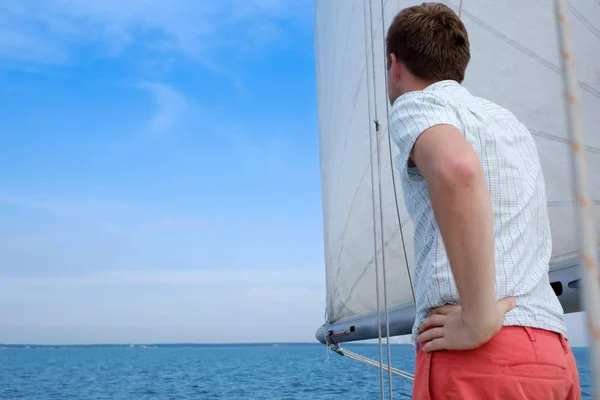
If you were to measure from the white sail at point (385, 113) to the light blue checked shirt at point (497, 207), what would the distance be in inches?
12.9

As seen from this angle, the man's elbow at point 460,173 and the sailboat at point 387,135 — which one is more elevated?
the sailboat at point 387,135

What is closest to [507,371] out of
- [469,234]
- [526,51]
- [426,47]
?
[469,234]

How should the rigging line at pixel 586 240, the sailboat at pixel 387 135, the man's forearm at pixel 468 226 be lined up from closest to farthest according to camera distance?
1. the rigging line at pixel 586 240
2. the man's forearm at pixel 468 226
3. the sailboat at pixel 387 135

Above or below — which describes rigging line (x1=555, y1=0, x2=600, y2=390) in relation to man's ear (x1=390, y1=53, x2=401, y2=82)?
below

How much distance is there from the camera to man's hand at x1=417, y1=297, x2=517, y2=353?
928 mm

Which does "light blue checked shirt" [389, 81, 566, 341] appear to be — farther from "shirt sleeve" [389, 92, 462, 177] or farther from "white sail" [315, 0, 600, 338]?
"white sail" [315, 0, 600, 338]

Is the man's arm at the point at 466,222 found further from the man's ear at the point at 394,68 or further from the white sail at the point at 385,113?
the white sail at the point at 385,113

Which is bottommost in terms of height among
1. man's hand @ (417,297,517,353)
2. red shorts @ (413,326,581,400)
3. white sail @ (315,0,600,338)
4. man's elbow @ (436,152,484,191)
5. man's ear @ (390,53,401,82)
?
red shorts @ (413,326,581,400)

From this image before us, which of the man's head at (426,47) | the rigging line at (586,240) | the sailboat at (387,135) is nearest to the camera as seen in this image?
the rigging line at (586,240)

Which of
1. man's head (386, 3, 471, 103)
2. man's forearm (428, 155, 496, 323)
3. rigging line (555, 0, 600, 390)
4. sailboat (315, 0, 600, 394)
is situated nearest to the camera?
rigging line (555, 0, 600, 390)

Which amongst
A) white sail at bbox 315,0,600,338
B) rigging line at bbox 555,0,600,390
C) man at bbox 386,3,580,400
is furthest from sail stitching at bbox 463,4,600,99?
rigging line at bbox 555,0,600,390

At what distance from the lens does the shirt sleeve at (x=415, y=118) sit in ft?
3.20

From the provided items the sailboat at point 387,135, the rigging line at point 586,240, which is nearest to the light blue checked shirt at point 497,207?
the sailboat at point 387,135

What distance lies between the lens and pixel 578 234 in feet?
2.24
